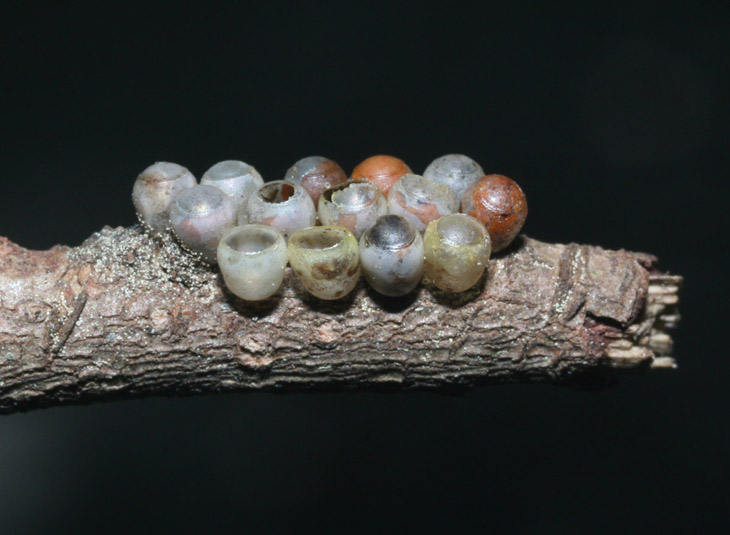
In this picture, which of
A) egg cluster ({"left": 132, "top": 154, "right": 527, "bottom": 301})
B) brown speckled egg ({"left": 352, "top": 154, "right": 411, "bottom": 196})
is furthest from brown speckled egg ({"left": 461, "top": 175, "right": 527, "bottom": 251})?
brown speckled egg ({"left": 352, "top": 154, "right": 411, "bottom": 196})

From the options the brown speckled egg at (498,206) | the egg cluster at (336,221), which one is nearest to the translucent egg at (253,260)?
the egg cluster at (336,221)

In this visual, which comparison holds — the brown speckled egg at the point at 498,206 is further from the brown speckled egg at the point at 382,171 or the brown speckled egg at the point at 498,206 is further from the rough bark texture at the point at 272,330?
the brown speckled egg at the point at 382,171

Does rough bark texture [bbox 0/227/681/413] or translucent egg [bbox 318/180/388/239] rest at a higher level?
translucent egg [bbox 318/180/388/239]

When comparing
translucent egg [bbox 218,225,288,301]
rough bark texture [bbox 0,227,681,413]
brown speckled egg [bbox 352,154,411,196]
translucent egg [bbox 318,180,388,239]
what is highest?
brown speckled egg [bbox 352,154,411,196]

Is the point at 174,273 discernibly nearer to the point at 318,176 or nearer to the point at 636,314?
the point at 318,176

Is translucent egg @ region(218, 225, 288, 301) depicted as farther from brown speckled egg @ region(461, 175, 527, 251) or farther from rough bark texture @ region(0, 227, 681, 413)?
brown speckled egg @ region(461, 175, 527, 251)

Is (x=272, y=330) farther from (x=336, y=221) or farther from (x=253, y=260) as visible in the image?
(x=336, y=221)

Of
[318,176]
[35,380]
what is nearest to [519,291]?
[318,176]
